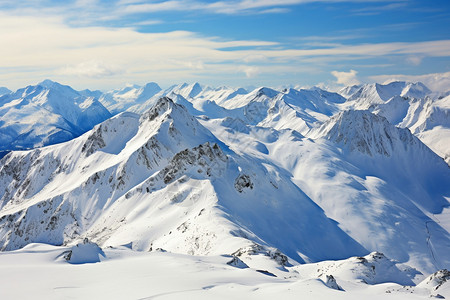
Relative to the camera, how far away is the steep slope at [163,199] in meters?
107

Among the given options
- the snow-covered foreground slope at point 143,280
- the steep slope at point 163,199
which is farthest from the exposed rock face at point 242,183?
the snow-covered foreground slope at point 143,280

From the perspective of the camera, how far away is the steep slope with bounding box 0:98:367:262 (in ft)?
350

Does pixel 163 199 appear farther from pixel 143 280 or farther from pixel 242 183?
pixel 143 280

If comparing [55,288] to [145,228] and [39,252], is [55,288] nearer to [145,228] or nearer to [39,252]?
[39,252]

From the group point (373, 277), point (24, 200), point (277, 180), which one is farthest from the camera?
point (24, 200)

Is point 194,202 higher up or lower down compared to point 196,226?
lower down

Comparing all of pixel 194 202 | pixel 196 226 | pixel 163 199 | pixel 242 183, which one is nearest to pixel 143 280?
pixel 196 226

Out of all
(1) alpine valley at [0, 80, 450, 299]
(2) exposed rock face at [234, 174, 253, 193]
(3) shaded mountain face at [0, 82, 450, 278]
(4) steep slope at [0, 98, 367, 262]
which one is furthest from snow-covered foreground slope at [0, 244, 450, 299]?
(2) exposed rock face at [234, 174, 253, 193]

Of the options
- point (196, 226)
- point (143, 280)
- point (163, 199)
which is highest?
point (143, 280)

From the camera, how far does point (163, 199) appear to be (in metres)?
126

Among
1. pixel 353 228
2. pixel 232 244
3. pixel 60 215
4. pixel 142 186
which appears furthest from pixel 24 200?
pixel 353 228

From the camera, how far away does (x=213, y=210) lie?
4072 inches

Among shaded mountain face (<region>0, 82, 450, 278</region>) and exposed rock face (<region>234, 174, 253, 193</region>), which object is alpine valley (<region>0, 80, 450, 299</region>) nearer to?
exposed rock face (<region>234, 174, 253, 193</region>)

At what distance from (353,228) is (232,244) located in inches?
3312
